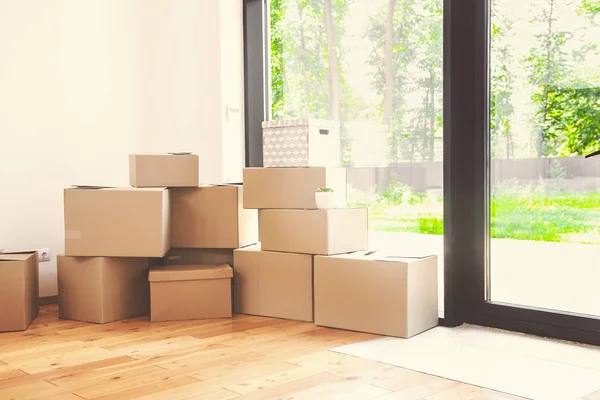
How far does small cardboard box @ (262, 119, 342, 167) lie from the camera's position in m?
3.18

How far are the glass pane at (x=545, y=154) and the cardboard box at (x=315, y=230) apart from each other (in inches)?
24.1

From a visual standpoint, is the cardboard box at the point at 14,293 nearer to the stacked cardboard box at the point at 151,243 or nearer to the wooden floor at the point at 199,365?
the wooden floor at the point at 199,365

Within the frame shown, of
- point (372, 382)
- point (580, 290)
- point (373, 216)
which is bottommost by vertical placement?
point (372, 382)

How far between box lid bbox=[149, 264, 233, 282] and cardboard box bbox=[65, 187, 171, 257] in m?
0.11

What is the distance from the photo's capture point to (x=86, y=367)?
244 centimetres

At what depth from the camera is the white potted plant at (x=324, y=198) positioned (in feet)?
10.1

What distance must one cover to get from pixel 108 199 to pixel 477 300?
1718 mm

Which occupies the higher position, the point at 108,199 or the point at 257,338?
the point at 108,199

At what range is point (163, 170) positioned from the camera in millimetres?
3254

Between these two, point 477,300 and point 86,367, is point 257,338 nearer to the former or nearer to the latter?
point 86,367

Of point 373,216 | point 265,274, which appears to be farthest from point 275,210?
point 373,216

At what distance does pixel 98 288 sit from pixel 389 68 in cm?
173

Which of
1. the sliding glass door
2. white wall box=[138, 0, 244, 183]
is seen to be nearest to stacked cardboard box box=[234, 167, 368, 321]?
the sliding glass door

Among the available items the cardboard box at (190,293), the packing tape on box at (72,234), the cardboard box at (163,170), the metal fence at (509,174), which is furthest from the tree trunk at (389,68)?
the packing tape on box at (72,234)
